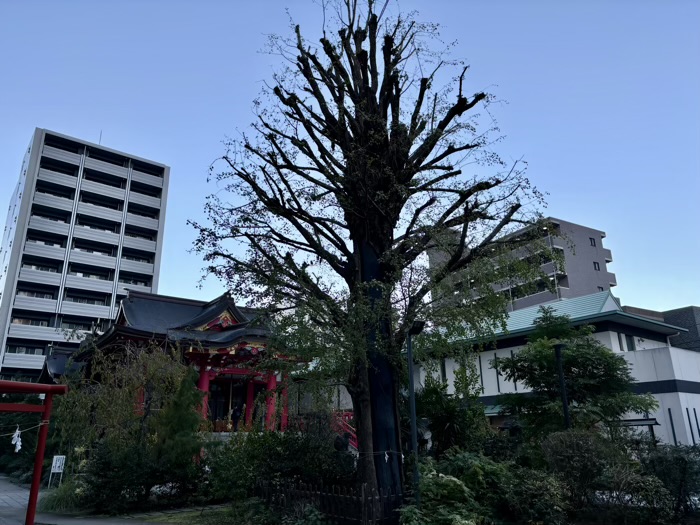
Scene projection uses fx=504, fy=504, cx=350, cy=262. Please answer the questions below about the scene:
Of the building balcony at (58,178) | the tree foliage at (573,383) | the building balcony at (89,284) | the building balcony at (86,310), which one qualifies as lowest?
the tree foliage at (573,383)

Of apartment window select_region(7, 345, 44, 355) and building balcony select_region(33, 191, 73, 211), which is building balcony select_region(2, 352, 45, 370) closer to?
apartment window select_region(7, 345, 44, 355)

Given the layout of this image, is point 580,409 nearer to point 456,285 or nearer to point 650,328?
point 456,285

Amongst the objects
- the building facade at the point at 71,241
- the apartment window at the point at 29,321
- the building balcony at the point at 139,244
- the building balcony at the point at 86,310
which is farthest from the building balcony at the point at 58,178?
the apartment window at the point at 29,321

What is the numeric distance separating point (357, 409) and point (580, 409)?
8.00m

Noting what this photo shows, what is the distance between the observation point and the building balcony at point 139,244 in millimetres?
63719

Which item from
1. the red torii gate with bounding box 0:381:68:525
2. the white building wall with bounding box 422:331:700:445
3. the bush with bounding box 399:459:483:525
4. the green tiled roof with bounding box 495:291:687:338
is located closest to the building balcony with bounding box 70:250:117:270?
the white building wall with bounding box 422:331:700:445

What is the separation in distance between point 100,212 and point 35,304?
13.4 meters

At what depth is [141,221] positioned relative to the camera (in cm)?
6556

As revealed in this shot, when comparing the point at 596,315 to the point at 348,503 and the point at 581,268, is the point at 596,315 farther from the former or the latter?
the point at 581,268

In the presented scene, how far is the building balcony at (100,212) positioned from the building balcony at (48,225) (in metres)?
2.80

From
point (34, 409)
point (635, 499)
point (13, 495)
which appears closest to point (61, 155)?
point (13, 495)

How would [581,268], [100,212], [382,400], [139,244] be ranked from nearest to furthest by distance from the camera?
[382,400] → [581,268] → [100,212] → [139,244]

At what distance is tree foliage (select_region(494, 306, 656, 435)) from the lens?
16016 millimetres

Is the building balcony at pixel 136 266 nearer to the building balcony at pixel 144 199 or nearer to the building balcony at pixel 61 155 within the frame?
the building balcony at pixel 144 199
